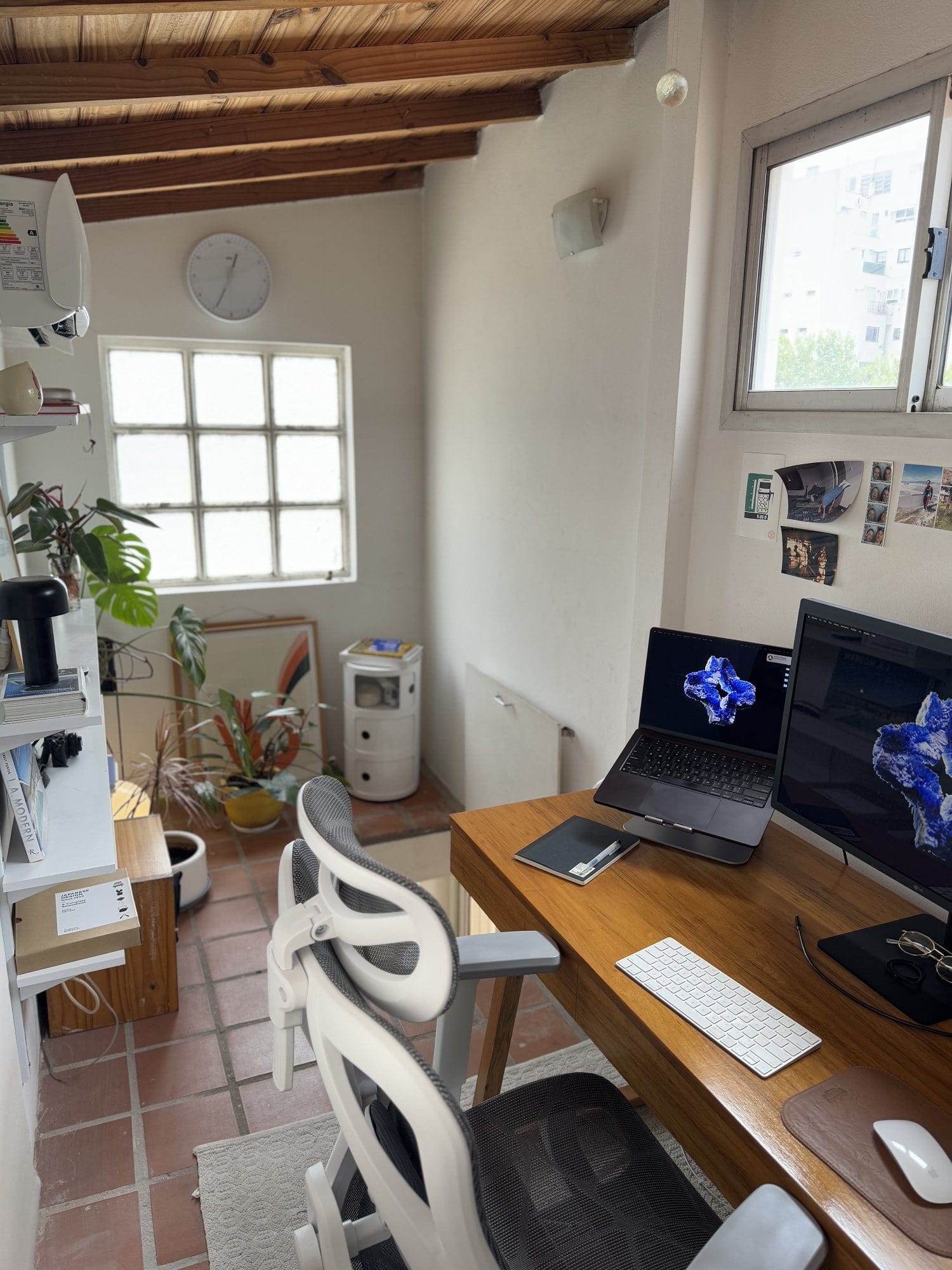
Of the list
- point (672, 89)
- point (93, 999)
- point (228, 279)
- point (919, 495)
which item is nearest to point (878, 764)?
point (919, 495)

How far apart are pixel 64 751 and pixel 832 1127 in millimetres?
2111

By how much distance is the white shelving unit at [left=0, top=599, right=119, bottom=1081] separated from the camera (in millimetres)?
1730

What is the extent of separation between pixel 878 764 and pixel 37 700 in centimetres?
154

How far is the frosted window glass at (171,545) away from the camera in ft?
13.3

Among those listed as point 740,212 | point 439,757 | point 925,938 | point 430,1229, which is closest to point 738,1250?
point 430,1229

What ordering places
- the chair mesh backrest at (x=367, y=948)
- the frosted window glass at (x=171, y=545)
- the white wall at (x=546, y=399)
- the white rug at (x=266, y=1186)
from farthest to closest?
the frosted window glass at (x=171, y=545), the white wall at (x=546, y=399), the white rug at (x=266, y=1186), the chair mesh backrest at (x=367, y=948)

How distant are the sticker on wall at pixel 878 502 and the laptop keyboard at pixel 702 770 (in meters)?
0.52

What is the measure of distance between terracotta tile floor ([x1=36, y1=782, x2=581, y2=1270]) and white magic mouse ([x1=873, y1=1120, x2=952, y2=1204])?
1545mm

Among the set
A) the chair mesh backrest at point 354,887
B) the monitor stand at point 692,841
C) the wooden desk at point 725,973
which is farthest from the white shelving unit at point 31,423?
the monitor stand at point 692,841

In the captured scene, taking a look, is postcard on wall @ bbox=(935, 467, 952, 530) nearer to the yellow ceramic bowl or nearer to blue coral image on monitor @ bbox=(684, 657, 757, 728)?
blue coral image on monitor @ bbox=(684, 657, 757, 728)

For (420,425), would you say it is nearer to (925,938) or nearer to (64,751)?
(64,751)

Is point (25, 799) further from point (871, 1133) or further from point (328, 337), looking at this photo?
point (328, 337)

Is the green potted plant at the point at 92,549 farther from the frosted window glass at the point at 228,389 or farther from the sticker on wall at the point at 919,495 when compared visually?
the sticker on wall at the point at 919,495

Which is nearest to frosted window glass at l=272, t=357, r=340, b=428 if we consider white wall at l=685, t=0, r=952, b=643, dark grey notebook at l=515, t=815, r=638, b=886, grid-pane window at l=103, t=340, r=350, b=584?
grid-pane window at l=103, t=340, r=350, b=584
